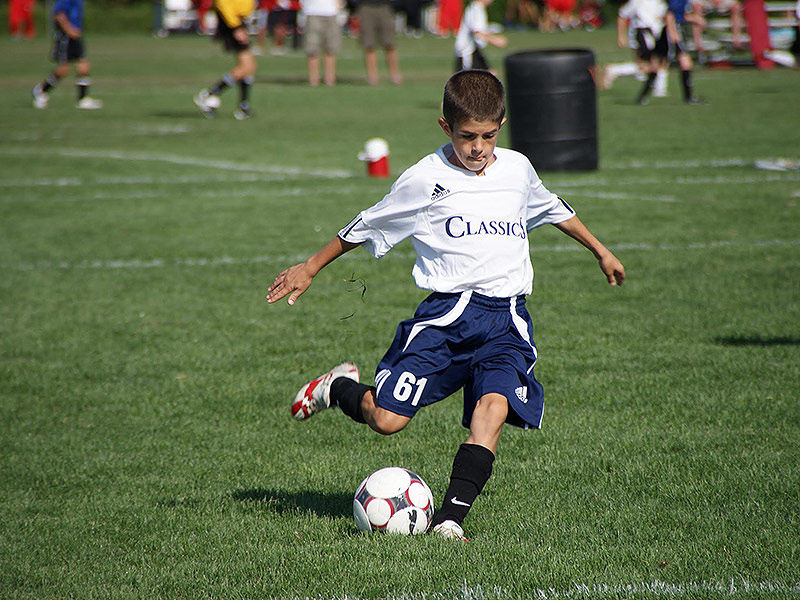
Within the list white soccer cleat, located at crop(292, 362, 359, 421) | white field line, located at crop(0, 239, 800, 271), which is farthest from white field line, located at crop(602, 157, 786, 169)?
white soccer cleat, located at crop(292, 362, 359, 421)

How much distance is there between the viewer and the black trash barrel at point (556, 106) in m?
12.6

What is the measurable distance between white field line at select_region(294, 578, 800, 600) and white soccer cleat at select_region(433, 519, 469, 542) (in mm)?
390

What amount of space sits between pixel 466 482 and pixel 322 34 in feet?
68.4

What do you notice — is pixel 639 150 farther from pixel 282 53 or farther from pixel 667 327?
pixel 282 53

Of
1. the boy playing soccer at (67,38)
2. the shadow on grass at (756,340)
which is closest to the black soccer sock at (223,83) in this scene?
the boy playing soccer at (67,38)

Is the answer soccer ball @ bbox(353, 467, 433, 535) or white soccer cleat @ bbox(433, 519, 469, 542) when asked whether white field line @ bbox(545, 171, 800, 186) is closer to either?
soccer ball @ bbox(353, 467, 433, 535)

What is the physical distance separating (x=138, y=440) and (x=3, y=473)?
610 mm

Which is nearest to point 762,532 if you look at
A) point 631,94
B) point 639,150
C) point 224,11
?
point 639,150

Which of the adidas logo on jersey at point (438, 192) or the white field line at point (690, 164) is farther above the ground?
the adidas logo on jersey at point (438, 192)

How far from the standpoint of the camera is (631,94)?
22797 mm

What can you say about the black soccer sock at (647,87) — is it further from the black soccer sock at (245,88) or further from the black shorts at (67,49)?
the black shorts at (67,49)

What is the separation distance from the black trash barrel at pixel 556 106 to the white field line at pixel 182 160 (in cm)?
221

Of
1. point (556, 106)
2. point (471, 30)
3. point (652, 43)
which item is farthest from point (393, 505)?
point (652, 43)

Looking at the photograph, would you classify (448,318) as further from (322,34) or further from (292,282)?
(322,34)
